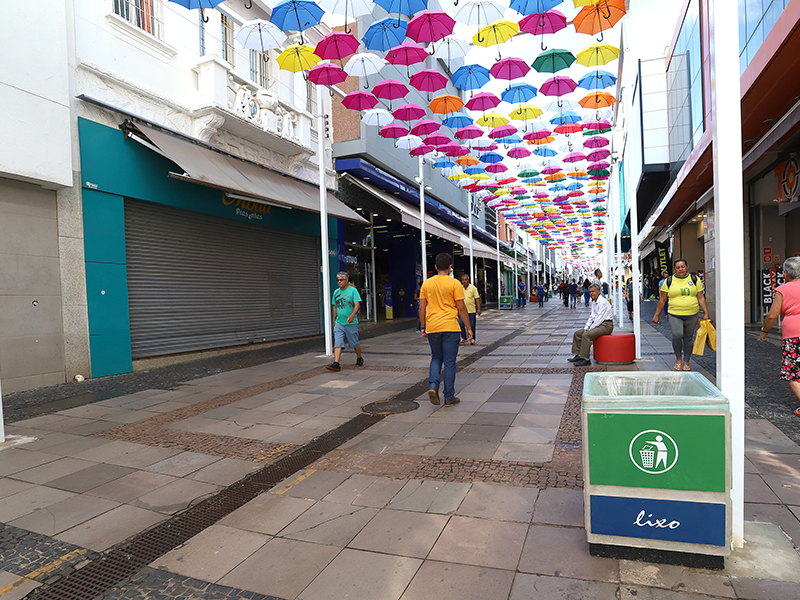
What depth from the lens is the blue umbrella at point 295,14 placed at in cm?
871

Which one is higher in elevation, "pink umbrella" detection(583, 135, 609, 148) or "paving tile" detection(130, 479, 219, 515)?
"pink umbrella" detection(583, 135, 609, 148)

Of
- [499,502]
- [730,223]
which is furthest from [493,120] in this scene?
[499,502]

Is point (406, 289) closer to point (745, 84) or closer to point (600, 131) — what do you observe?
point (600, 131)

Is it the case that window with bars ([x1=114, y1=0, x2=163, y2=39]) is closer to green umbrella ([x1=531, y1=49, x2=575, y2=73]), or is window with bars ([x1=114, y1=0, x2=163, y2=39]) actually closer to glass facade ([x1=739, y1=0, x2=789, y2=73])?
green umbrella ([x1=531, y1=49, x2=575, y2=73])

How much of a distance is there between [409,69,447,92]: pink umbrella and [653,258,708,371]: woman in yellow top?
6636mm

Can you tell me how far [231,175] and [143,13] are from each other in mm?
3566

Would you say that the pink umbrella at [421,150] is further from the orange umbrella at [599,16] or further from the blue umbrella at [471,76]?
the orange umbrella at [599,16]

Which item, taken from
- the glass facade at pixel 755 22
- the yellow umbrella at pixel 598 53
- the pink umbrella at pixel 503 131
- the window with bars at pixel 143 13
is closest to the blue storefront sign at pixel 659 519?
the glass facade at pixel 755 22

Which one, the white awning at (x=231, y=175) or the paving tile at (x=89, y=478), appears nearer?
the paving tile at (x=89, y=478)

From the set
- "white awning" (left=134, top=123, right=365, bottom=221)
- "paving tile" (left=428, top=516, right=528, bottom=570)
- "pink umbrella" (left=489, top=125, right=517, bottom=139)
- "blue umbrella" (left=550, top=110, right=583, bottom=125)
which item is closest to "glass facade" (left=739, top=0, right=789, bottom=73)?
"blue umbrella" (left=550, top=110, right=583, bottom=125)

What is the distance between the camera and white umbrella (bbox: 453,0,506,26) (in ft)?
30.9

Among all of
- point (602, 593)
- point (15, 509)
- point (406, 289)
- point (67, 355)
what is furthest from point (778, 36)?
point (406, 289)

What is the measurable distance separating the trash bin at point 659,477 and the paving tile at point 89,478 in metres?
3.80

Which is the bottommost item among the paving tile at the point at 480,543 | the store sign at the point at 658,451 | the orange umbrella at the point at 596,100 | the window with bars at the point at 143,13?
the paving tile at the point at 480,543
